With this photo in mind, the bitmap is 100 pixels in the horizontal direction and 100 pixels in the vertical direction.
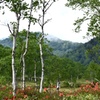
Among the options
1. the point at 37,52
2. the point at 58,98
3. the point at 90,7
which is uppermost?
the point at 90,7

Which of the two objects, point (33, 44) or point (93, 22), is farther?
point (33, 44)

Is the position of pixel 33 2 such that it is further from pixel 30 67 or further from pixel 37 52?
pixel 30 67

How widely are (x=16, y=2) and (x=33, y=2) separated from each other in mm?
7456

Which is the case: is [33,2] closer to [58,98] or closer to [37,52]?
[58,98]

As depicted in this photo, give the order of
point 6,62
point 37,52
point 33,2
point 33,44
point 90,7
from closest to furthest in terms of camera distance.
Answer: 1. point 90,7
2. point 33,2
3. point 6,62
4. point 33,44
5. point 37,52

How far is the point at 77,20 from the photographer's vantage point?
25547 millimetres

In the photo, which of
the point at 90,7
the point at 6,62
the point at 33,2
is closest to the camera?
the point at 90,7

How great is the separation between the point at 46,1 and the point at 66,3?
8.48 feet

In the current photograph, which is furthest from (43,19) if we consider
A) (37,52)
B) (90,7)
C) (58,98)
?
(37,52)

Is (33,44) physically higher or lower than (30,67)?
higher

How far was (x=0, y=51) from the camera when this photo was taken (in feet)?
185

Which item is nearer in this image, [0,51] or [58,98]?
[58,98]

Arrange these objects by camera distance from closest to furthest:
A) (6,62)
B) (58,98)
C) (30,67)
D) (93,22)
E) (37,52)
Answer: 1. (58,98)
2. (93,22)
3. (6,62)
4. (37,52)
5. (30,67)

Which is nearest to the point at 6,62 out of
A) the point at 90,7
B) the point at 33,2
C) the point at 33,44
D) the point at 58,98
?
the point at 33,44
